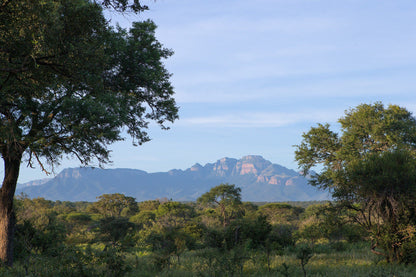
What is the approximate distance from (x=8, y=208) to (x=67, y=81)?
6.68 metres

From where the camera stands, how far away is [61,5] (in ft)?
29.1

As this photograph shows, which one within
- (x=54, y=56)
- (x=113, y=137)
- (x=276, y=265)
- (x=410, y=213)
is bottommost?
(x=276, y=265)

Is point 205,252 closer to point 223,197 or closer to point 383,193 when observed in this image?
point 383,193

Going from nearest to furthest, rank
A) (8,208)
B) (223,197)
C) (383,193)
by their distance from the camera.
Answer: (383,193) < (8,208) < (223,197)

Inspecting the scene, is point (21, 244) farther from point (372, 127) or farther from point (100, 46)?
point (372, 127)

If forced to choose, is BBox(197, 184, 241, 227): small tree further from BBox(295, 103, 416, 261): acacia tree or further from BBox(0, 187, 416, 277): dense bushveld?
BBox(295, 103, 416, 261): acacia tree

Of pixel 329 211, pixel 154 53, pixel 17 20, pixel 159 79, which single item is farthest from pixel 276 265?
pixel 17 20

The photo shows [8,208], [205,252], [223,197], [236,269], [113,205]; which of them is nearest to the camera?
[236,269]

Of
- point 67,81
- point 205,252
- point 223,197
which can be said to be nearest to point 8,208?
point 67,81

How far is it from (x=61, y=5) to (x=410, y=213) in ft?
47.2

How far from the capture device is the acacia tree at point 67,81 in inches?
369

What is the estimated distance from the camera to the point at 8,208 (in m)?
14.9

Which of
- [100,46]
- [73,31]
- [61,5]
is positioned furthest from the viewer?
[100,46]

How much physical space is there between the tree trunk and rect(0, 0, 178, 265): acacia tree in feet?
0.12
